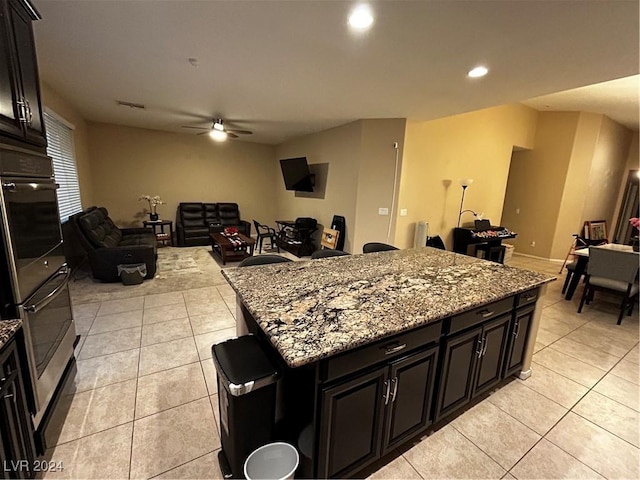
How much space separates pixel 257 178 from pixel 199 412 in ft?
23.2

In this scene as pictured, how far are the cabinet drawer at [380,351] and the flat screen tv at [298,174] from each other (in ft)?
17.3

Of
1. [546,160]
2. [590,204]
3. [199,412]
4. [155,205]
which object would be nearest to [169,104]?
[155,205]

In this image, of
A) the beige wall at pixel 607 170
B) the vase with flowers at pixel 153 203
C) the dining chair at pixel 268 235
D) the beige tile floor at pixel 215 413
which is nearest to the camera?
the beige tile floor at pixel 215 413

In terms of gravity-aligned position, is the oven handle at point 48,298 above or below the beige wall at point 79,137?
below

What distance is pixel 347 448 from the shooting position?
1331mm

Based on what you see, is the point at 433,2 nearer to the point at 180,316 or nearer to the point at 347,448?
the point at 347,448

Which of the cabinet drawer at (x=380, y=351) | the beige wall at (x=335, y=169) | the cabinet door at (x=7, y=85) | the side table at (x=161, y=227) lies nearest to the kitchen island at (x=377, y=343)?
the cabinet drawer at (x=380, y=351)

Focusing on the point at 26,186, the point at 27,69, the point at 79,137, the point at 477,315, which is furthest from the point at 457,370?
the point at 79,137

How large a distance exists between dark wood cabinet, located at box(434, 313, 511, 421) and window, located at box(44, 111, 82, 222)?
4953 millimetres

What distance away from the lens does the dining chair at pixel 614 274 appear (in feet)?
10.5

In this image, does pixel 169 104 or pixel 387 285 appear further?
pixel 169 104

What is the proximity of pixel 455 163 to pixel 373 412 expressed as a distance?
5345 millimetres

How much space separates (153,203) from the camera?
672cm

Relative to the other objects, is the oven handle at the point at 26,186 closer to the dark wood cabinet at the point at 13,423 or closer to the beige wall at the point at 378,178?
the dark wood cabinet at the point at 13,423
